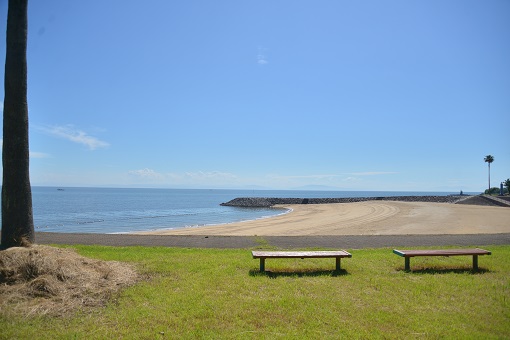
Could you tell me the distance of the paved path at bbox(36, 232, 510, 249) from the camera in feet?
38.1

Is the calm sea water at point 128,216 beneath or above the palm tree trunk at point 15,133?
beneath

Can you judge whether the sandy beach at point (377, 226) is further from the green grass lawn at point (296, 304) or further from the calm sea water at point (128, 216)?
the green grass lawn at point (296, 304)

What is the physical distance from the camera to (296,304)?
546 centimetres

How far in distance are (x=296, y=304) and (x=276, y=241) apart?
6993mm

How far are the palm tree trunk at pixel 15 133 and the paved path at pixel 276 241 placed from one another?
5.15 m

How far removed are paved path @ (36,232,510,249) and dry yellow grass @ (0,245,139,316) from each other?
16.2 feet

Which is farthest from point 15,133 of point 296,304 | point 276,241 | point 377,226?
point 377,226

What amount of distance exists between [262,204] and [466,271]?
63563mm

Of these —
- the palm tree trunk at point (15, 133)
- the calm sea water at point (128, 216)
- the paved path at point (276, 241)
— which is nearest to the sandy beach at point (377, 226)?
the paved path at point (276, 241)

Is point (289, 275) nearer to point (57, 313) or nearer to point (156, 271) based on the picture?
point (156, 271)

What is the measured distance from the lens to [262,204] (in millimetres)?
71125

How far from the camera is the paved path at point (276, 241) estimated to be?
1162cm

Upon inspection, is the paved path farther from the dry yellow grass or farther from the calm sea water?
the calm sea water

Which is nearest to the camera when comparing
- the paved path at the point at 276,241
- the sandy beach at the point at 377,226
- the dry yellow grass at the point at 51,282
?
the dry yellow grass at the point at 51,282
